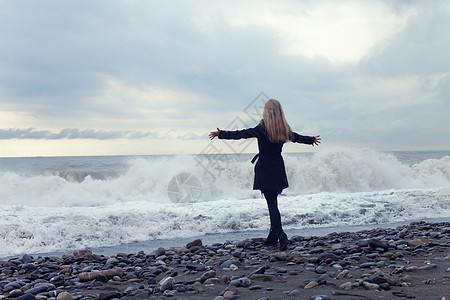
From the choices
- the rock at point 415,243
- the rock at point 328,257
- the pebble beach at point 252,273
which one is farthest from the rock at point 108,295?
the rock at point 415,243

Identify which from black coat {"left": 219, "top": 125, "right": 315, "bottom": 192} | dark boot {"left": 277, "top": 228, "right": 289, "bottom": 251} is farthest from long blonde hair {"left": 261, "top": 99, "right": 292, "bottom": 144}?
dark boot {"left": 277, "top": 228, "right": 289, "bottom": 251}

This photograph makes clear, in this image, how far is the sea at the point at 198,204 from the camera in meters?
8.19

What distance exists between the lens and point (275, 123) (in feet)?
18.2

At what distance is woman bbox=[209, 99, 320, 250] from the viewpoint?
5562 millimetres

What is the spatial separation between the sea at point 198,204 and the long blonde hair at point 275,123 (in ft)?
10.7

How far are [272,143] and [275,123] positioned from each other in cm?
32

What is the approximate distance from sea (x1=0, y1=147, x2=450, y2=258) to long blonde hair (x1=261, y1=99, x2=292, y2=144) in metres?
3.27

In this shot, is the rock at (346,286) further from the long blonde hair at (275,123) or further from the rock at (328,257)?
the long blonde hair at (275,123)

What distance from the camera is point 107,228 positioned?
843cm

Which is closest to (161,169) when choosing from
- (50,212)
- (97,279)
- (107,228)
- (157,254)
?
(50,212)

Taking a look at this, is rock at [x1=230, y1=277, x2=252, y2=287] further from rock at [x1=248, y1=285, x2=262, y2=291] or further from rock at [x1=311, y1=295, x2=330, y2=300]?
rock at [x1=311, y1=295, x2=330, y2=300]

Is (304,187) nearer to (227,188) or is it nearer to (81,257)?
(227,188)

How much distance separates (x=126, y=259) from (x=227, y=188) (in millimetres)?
11910

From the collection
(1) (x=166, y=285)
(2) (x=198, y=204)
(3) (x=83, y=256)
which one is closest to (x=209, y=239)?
(3) (x=83, y=256)
